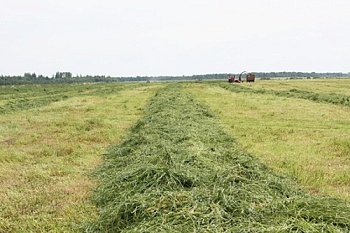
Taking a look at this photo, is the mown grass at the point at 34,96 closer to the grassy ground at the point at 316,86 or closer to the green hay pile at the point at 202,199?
the green hay pile at the point at 202,199

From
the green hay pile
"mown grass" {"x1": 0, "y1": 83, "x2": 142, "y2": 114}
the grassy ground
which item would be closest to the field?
the green hay pile

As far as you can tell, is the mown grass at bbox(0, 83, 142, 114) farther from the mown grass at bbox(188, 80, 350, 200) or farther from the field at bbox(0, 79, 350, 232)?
the mown grass at bbox(188, 80, 350, 200)

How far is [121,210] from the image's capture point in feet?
13.6

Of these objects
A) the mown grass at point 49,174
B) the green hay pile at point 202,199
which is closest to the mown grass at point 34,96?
the mown grass at point 49,174

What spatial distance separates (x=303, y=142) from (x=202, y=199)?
600 cm

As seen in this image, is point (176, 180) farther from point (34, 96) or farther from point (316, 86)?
point (316, 86)

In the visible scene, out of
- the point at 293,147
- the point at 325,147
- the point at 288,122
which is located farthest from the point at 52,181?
the point at 288,122

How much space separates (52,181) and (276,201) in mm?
3920

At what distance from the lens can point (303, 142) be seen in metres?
9.20

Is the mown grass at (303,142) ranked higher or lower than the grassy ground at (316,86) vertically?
higher

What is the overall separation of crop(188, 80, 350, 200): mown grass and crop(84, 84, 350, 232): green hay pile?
2.56 feet

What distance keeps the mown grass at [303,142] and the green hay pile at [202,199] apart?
780 millimetres

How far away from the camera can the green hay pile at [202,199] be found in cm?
350

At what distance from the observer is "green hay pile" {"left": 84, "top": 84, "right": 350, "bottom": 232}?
3.50 metres
